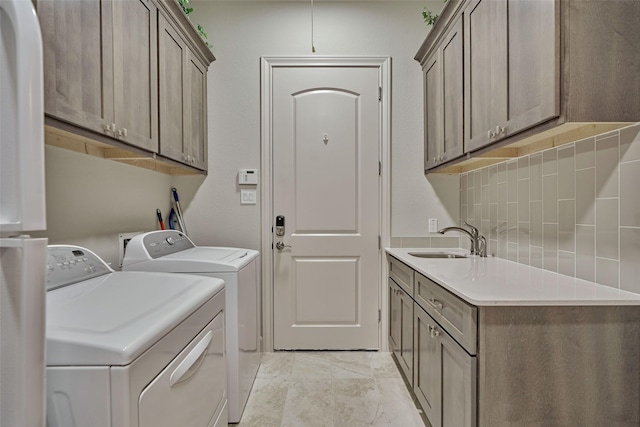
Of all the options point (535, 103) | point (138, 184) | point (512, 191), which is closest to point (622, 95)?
point (535, 103)

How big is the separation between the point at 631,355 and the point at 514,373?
16.0 inches

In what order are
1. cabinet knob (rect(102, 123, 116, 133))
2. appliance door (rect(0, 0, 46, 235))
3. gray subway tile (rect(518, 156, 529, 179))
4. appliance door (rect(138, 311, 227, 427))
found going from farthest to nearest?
gray subway tile (rect(518, 156, 529, 179)) → cabinet knob (rect(102, 123, 116, 133)) → appliance door (rect(138, 311, 227, 427)) → appliance door (rect(0, 0, 46, 235))

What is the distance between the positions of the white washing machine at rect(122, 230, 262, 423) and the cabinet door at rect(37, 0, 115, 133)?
775mm

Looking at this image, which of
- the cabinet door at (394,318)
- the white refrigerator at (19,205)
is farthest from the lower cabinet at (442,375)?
the white refrigerator at (19,205)

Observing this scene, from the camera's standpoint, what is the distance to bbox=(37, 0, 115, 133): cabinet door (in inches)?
44.3

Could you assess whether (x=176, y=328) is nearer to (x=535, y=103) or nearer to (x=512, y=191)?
(x=535, y=103)

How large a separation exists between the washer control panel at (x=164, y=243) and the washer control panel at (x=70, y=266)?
42 centimetres

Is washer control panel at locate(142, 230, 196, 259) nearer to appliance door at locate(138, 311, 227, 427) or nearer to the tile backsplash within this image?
appliance door at locate(138, 311, 227, 427)

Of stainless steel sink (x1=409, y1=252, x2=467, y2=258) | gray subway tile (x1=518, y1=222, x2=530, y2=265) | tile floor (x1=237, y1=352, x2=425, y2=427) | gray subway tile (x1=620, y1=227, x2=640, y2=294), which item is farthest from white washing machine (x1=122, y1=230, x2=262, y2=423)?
gray subway tile (x1=620, y1=227, x2=640, y2=294)

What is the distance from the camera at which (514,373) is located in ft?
3.95

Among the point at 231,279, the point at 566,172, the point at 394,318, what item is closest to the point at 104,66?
the point at 231,279

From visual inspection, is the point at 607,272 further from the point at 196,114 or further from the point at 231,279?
the point at 196,114

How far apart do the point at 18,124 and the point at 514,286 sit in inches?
61.0

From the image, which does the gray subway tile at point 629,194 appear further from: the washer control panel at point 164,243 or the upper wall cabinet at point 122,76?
the washer control panel at point 164,243
